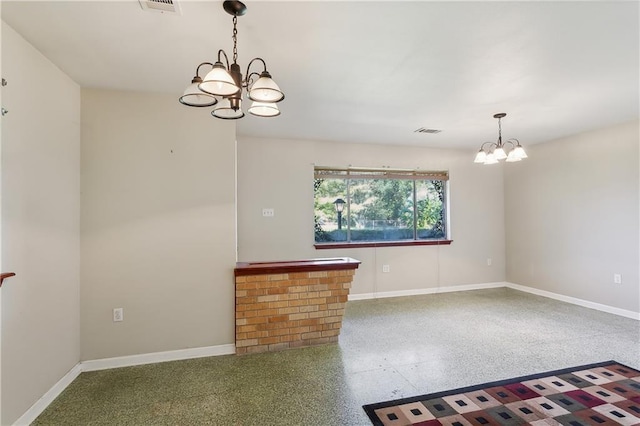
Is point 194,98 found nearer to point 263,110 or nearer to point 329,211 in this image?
point 263,110

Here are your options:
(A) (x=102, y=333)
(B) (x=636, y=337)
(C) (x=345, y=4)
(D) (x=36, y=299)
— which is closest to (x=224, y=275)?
(A) (x=102, y=333)

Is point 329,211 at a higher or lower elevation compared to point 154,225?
higher

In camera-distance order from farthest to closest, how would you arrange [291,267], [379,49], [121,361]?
[291,267] < [121,361] < [379,49]

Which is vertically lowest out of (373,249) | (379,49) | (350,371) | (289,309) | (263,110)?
(350,371)

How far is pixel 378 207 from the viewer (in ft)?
17.2

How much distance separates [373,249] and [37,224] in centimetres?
407

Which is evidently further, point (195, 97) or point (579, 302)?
point (579, 302)

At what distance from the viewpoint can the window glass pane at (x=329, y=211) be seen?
193 inches

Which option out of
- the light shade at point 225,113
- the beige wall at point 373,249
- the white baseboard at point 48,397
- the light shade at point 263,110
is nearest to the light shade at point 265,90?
the light shade at point 263,110

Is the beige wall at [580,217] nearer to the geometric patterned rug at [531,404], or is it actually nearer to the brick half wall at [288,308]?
the geometric patterned rug at [531,404]

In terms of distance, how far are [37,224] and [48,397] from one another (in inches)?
49.3

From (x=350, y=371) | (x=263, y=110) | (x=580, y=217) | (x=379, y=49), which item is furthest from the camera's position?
(x=580, y=217)

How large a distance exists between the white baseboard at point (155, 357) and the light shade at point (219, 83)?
243 cm

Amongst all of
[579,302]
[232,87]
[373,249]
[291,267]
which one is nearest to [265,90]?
[232,87]
